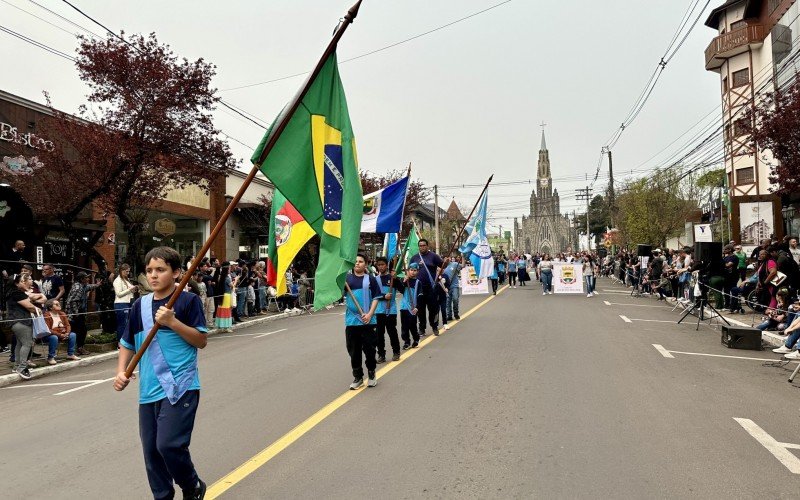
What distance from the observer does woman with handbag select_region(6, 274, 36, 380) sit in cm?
1084

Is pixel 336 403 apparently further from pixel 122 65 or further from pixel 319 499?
pixel 122 65

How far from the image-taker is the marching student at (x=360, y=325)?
26.1ft

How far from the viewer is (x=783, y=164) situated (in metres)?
16.0

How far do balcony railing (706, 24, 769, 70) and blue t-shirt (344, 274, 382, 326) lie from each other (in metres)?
35.9

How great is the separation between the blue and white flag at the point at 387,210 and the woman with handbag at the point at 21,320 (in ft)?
19.5

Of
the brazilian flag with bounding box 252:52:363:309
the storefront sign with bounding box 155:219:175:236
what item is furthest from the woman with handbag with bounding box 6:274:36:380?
the storefront sign with bounding box 155:219:175:236

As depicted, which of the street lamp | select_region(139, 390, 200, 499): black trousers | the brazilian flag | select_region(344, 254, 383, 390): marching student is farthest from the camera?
the street lamp

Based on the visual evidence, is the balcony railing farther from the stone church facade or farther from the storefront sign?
the stone church facade

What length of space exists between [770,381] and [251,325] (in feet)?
45.6

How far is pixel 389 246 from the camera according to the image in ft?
42.9

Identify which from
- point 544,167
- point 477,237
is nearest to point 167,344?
point 477,237

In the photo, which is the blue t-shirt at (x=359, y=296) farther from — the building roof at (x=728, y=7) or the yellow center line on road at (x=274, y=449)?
the building roof at (x=728, y=7)

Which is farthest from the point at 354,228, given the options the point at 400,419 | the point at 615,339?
→ the point at 615,339

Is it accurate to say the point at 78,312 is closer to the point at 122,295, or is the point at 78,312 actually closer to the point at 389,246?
the point at 122,295
